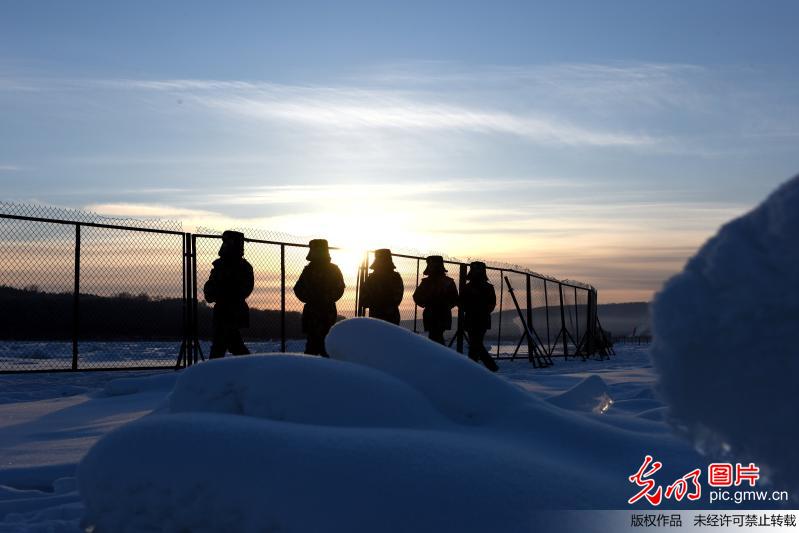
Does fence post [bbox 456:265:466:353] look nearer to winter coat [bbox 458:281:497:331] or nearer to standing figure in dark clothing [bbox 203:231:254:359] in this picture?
winter coat [bbox 458:281:497:331]

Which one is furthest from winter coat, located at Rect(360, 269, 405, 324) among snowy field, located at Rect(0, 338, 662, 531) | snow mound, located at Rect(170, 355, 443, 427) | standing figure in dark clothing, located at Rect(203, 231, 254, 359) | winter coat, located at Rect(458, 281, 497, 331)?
snow mound, located at Rect(170, 355, 443, 427)

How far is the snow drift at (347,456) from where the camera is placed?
1.81 meters

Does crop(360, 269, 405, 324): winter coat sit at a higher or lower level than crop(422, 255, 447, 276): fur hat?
lower

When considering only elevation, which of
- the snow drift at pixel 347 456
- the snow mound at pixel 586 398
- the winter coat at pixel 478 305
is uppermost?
the winter coat at pixel 478 305

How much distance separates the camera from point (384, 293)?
34.0ft

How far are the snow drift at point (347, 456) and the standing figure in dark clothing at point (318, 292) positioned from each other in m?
6.23

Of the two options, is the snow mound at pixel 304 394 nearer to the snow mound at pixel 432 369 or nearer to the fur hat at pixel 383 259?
the snow mound at pixel 432 369

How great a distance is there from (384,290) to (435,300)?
118 centimetres

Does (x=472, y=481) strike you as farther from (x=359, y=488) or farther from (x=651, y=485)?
(x=651, y=485)

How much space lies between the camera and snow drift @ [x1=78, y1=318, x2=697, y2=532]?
71.1 inches

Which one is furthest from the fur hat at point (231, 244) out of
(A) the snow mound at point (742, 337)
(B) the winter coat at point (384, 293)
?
(A) the snow mound at point (742, 337)

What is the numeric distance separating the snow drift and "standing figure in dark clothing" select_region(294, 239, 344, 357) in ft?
20.4

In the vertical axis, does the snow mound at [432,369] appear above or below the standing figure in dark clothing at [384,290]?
below

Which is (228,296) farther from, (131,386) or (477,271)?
(477,271)
